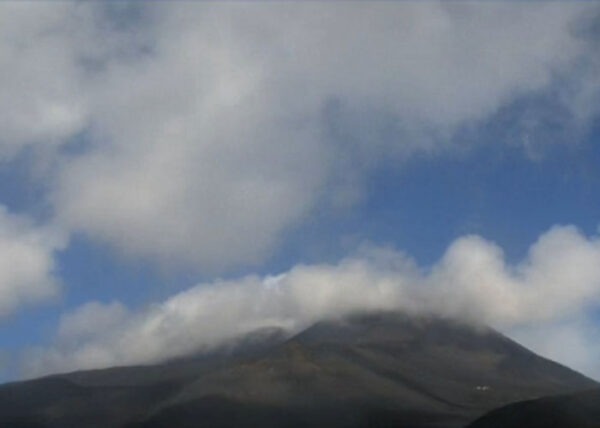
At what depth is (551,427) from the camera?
179250mm

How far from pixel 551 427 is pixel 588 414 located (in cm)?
1134

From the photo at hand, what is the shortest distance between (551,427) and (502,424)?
52.9ft

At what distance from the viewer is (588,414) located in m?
186

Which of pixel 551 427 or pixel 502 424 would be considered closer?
pixel 551 427

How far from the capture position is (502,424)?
193750mm

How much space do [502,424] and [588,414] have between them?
18.3 meters
